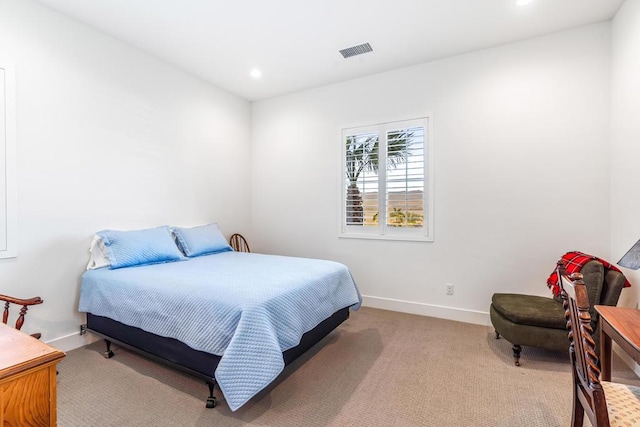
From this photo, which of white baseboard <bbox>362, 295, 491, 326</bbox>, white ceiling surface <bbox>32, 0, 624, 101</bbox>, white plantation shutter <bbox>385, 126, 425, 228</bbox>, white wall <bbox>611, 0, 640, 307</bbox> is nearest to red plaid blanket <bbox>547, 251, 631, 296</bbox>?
white wall <bbox>611, 0, 640, 307</bbox>

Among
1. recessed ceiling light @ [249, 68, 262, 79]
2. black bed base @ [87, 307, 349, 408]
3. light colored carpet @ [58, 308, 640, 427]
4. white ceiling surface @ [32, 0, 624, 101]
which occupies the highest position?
white ceiling surface @ [32, 0, 624, 101]

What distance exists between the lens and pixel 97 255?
2805 mm

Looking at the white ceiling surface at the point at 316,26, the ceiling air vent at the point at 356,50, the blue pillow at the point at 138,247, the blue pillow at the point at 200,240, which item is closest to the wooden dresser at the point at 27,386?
the blue pillow at the point at 138,247

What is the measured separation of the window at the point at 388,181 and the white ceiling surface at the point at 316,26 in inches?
31.2

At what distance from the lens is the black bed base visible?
1939 mm

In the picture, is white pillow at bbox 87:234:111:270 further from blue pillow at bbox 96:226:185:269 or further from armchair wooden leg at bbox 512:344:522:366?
armchair wooden leg at bbox 512:344:522:366

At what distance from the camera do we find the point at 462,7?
102 inches

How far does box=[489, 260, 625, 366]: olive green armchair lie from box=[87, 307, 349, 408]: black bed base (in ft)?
4.62

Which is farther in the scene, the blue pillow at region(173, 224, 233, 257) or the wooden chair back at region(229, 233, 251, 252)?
the wooden chair back at region(229, 233, 251, 252)

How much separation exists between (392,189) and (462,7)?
1860 millimetres

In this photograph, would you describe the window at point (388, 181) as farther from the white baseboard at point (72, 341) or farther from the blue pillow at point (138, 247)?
the white baseboard at point (72, 341)

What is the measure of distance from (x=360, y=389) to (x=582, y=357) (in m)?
1.33

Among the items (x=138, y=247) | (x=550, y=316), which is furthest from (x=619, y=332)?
(x=138, y=247)

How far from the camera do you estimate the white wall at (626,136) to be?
7.72 feet
